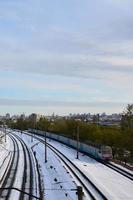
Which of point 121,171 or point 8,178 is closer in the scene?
point 8,178

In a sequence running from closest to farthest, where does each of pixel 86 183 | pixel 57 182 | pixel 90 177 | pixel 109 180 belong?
pixel 86 183, pixel 57 182, pixel 109 180, pixel 90 177

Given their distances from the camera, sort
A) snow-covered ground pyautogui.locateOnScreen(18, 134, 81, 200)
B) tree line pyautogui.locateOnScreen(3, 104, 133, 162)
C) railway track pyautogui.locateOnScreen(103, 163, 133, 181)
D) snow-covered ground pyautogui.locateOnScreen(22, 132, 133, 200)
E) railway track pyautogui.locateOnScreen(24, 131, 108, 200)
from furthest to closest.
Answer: tree line pyautogui.locateOnScreen(3, 104, 133, 162)
railway track pyautogui.locateOnScreen(103, 163, 133, 181)
snow-covered ground pyautogui.locateOnScreen(22, 132, 133, 200)
snow-covered ground pyautogui.locateOnScreen(18, 134, 81, 200)
railway track pyautogui.locateOnScreen(24, 131, 108, 200)

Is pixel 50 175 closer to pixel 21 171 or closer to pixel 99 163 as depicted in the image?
pixel 21 171

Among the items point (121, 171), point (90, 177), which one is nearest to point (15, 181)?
point (90, 177)

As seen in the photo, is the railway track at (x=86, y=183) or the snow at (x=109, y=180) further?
the snow at (x=109, y=180)

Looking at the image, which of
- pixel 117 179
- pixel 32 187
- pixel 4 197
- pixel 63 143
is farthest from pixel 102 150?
pixel 63 143

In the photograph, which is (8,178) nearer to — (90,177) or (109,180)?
(90,177)

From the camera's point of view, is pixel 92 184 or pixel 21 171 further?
pixel 21 171

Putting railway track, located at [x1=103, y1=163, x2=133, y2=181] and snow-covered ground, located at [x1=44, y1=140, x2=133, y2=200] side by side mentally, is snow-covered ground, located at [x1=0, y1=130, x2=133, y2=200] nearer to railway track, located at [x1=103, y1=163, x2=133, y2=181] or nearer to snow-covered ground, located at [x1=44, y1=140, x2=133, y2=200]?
snow-covered ground, located at [x1=44, y1=140, x2=133, y2=200]

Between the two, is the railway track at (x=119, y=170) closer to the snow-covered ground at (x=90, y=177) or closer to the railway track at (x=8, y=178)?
the snow-covered ground at (x=90, y=177)

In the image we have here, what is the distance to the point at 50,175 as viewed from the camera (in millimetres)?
47312

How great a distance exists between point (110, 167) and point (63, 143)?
4775 centimetres

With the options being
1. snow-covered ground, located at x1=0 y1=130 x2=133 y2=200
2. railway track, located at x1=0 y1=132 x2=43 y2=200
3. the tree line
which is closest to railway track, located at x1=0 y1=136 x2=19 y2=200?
railway track, located at x1=0 y1=132 x2=43 y2=200

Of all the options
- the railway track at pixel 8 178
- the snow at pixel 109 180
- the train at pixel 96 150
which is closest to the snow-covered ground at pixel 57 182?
the snow at pixel 109 180
